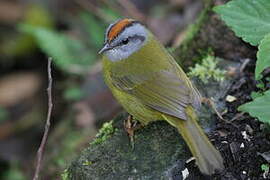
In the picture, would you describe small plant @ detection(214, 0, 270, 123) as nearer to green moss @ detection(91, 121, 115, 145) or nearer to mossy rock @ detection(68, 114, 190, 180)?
mossy rock @ detection(68, 114, 190, 180)

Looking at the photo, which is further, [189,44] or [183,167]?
[189,44]

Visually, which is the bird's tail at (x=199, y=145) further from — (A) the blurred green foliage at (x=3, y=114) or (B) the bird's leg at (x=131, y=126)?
(A) the blurred green foliage at (x=3, y=114)

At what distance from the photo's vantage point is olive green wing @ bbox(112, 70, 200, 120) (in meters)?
3.83

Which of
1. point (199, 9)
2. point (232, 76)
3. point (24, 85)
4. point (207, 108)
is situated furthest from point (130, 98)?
point (24, 85)

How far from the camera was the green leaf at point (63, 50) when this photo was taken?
6516 millimetres

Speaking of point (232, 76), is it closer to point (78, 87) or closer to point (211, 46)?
point (211, 46)

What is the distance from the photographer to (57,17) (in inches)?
328

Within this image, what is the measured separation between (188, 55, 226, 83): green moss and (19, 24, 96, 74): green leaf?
222cm

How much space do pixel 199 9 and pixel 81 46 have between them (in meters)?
1.60

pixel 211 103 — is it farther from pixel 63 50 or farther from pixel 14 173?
pixel 14 173

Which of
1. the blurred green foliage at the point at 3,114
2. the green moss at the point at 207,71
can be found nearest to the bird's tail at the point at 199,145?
Result: the green moss at the point at 207,71

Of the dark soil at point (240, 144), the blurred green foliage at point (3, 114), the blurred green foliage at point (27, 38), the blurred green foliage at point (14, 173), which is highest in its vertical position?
→ the blurred green foliage at point (27, 38)

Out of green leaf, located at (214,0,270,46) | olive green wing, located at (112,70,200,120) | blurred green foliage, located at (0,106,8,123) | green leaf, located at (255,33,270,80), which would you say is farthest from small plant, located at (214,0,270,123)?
blurred green foliage, located at (0,106,8,123)

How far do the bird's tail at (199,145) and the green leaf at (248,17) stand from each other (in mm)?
655
